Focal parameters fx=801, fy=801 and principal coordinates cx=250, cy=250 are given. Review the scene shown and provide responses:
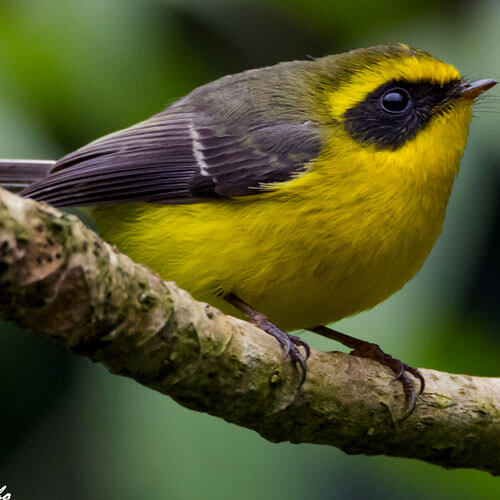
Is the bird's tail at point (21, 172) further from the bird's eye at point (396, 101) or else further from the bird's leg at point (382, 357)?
the bird's eye at point (396, 101)

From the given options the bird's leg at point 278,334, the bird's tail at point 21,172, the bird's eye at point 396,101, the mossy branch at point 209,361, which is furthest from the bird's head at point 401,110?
the bird's tail at point 21,172

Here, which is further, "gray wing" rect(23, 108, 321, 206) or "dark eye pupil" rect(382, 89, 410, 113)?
"dark eye pupil" rect(382, 89, 410, 113)

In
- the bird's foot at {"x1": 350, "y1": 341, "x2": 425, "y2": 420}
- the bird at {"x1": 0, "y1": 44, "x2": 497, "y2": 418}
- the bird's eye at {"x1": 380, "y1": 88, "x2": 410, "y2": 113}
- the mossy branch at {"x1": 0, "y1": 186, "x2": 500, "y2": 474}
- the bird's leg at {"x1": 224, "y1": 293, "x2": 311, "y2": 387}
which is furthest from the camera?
the bird's eye at {"x1": 380, "y1": 88, "x2": 410, "y2": 113}

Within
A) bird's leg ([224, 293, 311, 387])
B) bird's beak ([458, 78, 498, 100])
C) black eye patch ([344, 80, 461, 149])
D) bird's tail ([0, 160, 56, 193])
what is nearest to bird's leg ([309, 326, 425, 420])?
bird's leg ([224, 293, 311, 387])

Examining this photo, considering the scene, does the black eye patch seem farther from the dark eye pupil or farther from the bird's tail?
the bird's tail

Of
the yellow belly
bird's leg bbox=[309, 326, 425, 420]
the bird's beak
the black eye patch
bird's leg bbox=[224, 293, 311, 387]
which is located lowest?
bird's leg bbox=[309, 326, 425, 420]

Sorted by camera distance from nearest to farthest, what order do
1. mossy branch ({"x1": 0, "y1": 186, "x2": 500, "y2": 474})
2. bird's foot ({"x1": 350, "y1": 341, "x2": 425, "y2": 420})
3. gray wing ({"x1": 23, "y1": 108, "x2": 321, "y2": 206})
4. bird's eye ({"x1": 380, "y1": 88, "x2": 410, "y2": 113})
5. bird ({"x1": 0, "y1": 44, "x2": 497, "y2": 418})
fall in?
mossy branch ({"x1": 0, "y1": 186, "x2": 500, "y2": 474}) → bird's foot ({"x1": 350, "y1": 341, "x2": 425, "y2": 420}) → bird ({"x1": 0, "y1": 44, "x2": 497, "y2": 418}) → gray wing ({"x1": 23, "y1": 108, "x2": 321, "y2": 206}) → bird's eye ({"x1": 380, "y1": 88, "x2": 410, "y2": 113})

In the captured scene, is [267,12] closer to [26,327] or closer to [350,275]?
[350,275]
